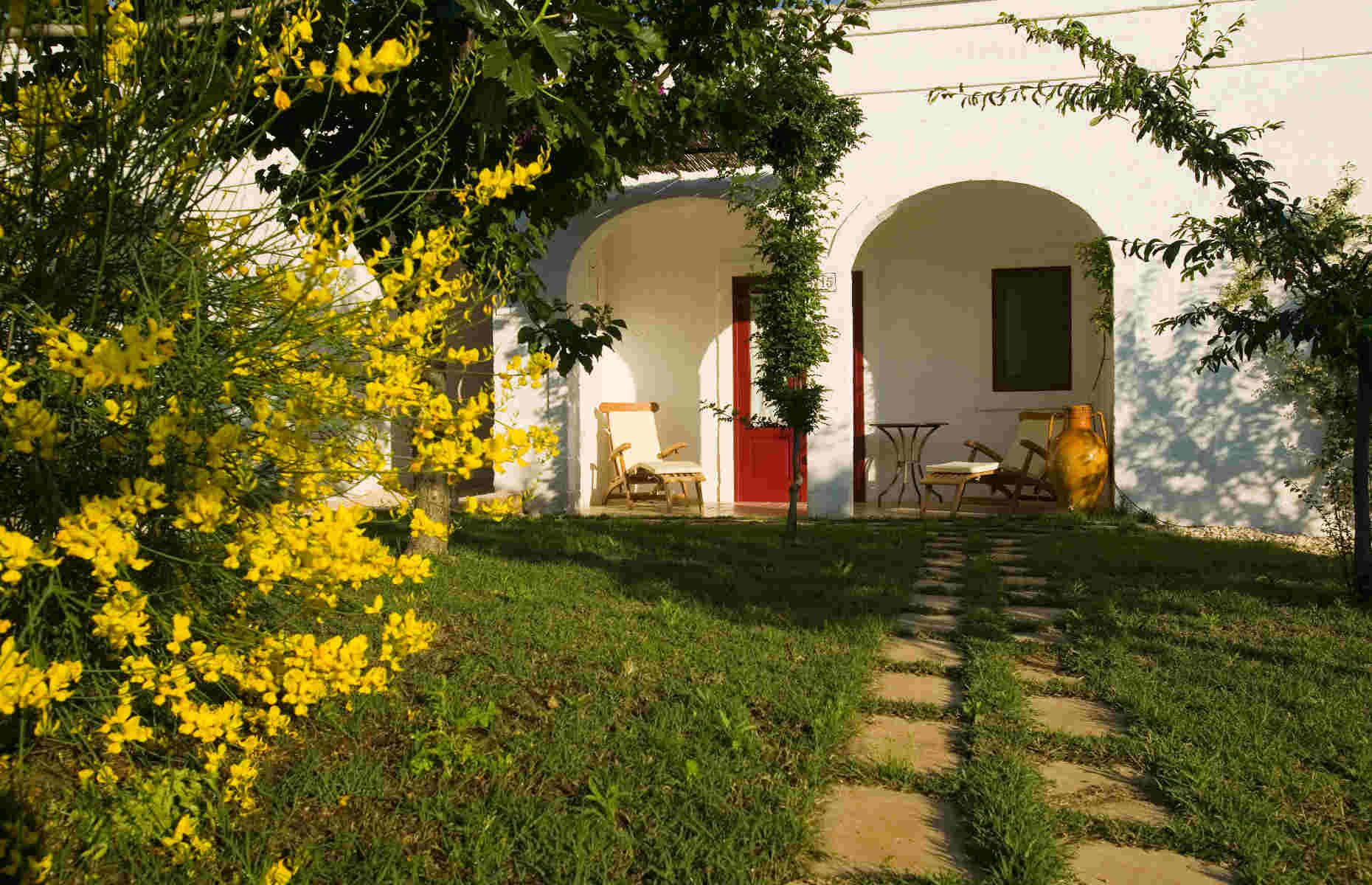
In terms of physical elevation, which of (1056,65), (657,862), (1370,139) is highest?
(1056,65)

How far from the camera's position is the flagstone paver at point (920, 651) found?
3525 mm

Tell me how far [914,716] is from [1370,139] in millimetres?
6466

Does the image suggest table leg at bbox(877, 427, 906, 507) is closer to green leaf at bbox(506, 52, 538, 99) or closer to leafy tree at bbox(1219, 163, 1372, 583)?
leafy tree at bbox(1219, 163, 1372, 583)

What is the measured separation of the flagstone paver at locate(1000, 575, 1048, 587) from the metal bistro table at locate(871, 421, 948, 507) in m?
3.91

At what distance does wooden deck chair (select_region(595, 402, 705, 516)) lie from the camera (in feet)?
28.3

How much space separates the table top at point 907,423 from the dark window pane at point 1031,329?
2.08 feet

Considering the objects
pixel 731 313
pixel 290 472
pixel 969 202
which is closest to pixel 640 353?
pixel 731 313

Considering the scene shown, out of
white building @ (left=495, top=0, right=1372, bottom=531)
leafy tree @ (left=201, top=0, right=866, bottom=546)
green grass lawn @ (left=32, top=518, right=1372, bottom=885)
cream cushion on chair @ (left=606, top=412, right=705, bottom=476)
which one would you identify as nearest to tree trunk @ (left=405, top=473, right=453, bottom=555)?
green grass lawn @ (left=32, top=518, right=1372, bottom=885)

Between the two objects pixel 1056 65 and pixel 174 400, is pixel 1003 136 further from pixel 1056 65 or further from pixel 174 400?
pixel 174 400

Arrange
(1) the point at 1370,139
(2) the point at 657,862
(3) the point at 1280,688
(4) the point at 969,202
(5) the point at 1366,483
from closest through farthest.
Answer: (2) the point at 657,862 → (3) the point at 1280,688 → (5) the point at 1366,483 → (1) the point at 1370,139 → (4) the point at 969,202

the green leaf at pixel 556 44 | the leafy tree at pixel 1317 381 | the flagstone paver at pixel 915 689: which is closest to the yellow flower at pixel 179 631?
the green leaf at pixel 556 44

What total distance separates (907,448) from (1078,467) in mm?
1843

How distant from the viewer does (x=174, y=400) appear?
1.61m

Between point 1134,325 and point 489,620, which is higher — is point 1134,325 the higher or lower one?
the higher one
